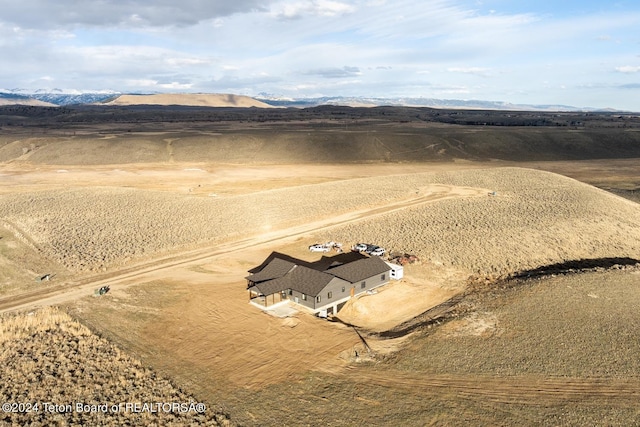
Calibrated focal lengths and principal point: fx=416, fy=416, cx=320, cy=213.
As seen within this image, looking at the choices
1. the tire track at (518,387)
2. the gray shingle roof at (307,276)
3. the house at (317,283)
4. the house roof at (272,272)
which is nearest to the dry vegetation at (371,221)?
the gray shingle roof at (307,276)

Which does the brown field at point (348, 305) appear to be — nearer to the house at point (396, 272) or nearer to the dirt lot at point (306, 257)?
the dirt lot at point (306, 257)

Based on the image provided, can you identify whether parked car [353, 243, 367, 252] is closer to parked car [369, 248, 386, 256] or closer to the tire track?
parked car [369, 248, 386, 256]

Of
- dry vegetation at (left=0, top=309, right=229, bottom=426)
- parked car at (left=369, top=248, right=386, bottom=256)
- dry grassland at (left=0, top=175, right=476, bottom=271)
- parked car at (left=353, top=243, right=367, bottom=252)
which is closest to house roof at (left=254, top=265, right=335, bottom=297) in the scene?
dry vegetation at (left=0, top=309, right=229, bottom=426)

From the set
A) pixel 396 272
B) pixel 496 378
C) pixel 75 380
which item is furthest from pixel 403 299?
pixel 75 380

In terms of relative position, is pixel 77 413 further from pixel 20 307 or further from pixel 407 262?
pixel 407 262

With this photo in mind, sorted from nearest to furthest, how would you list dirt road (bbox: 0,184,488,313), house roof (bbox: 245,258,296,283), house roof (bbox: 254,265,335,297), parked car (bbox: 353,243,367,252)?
1. house roof (bbox: 254,265,335,297)
2. dirt road (bbox: 0,184,488,313)
3. house roof (bbox: 245,258,296,283)
4. parked car (bbox: 353,243,367,252)
